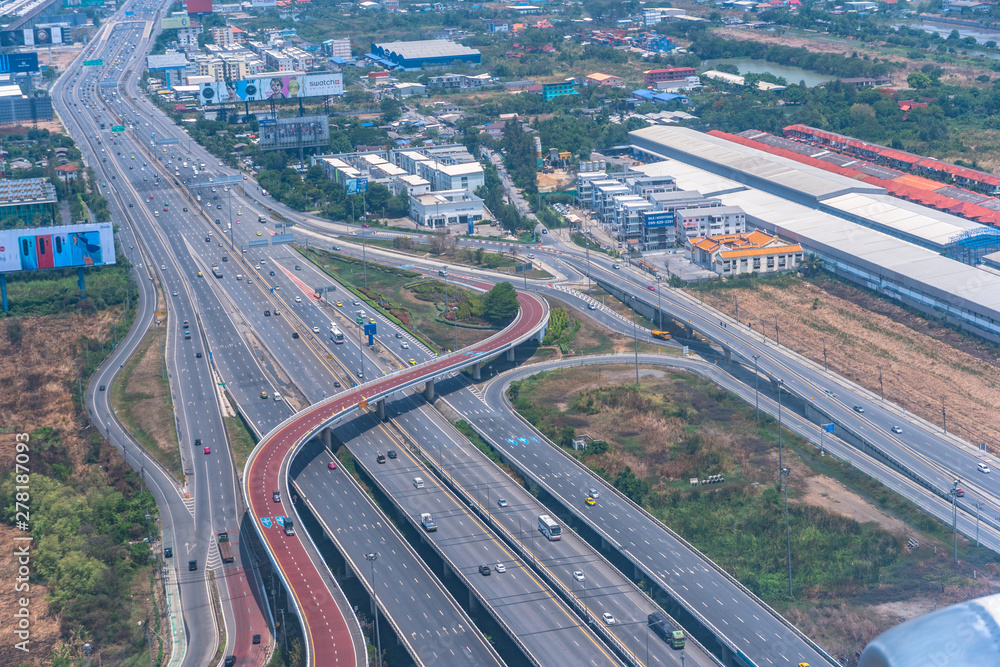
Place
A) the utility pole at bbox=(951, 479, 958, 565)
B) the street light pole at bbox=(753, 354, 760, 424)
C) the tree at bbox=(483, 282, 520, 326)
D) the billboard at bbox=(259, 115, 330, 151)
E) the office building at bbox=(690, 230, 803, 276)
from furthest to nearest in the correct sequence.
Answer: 1. the billboard at bbox=(259, 115, 330, 151)
2. the office building at bbox=(690, 230, 803, 276)
3. the tree at bbox=(483, 282, 520, 326)
4. the street light pole at bbox=(753, 354, 760, 424)
5. the utility pole at bbox=(951, 479, 958, 565)

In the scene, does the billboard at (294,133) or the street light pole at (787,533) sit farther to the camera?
the billboard at (294,133)

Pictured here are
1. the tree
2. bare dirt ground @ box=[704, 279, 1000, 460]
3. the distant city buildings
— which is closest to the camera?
bare dirt ground @ box=[704, 279, 1000, 460]

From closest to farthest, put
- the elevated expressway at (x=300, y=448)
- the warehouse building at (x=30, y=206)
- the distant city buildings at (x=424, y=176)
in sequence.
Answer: the elevated expressway at (x=300, y=448) → the warehouse building at (x=30, y=206) → the distant city buildings at (x=424, y=176)

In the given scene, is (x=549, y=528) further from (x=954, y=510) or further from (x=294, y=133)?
(x=294, y=133)

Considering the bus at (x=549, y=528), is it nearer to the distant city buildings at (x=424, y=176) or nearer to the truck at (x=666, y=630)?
the truck at (x=666, y=630)

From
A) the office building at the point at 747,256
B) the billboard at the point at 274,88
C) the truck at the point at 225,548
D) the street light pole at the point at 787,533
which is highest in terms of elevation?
the billboard at the point at 274,88

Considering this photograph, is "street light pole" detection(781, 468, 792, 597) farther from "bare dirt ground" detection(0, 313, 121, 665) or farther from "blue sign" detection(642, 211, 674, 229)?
"blue sign" detection(642, 211, 674, 229)

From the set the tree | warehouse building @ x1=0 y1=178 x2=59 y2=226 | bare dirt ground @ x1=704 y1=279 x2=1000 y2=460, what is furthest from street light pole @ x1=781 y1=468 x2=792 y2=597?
warehouse building @ x1=0 y1=178 x2=59 y2=226

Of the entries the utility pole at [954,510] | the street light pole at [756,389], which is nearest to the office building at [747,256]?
the street light pole at [756,389]
